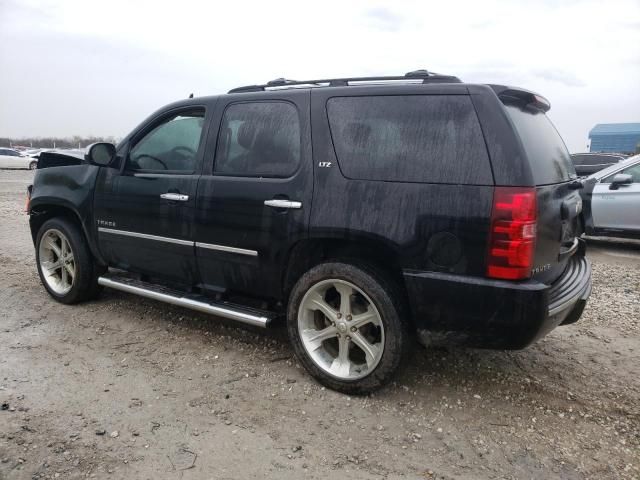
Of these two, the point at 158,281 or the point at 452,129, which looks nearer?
the point at 452,129

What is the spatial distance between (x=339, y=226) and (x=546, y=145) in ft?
4.63

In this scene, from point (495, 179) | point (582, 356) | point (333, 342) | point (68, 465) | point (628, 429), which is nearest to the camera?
point (68, 465)

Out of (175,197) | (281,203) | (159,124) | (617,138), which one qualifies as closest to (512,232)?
(281,203)

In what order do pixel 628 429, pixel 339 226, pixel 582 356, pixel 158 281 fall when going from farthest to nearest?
pixel 158 281 < pixel 582 356 < pixel 339 226 < pixel 628 429

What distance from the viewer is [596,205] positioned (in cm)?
783

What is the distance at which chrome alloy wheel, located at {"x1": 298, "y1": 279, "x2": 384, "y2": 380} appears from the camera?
3.10 meters

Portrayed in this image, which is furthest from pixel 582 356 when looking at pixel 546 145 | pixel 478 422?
pixel 546 145

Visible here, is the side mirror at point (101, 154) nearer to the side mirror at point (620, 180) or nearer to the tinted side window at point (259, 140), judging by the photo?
the tinted side window at point (259, 140)

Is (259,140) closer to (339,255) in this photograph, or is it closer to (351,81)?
(351,81)

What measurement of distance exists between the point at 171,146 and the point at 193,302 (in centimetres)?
133

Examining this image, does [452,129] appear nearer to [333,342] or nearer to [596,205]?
[333,342]

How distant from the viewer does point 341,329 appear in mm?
3182

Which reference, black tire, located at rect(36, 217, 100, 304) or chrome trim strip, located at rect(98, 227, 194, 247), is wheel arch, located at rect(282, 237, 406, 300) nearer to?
chrome trim strip, located at rect(98, 227, 194, 247)

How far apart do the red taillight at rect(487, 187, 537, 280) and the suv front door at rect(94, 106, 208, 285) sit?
7.21ft
